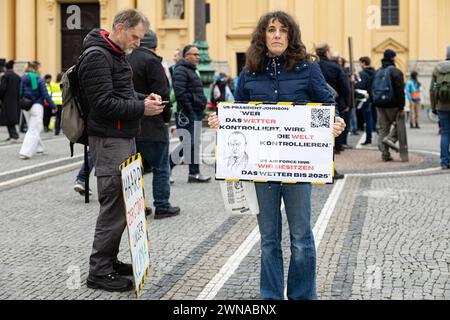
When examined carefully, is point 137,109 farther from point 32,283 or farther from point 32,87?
point 32,87

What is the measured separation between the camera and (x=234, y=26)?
3953 centimetres

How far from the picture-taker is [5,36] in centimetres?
4166

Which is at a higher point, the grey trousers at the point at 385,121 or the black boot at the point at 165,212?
the grey trousers at the point at 385,121

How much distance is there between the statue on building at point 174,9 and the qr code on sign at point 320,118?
35873 mm

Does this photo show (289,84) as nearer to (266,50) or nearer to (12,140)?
Result: (266,50)

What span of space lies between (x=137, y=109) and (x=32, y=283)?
4.92 feet

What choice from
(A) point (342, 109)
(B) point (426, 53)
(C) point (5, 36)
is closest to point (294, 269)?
(A) point (342, 109)

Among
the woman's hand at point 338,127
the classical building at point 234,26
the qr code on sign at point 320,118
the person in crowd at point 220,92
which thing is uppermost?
the classical building at point 234,26

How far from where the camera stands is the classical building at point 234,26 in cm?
3772

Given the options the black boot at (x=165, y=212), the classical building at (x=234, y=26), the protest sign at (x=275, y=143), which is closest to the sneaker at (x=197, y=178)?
the black boot at (x=165, y=212)

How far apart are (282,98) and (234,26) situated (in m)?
35.1

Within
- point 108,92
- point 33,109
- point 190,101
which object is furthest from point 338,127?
point 33,109

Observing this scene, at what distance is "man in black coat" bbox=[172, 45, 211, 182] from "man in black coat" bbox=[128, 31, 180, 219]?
217cm

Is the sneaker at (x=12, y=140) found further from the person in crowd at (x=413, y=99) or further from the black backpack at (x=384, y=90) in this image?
the person in crowd at (x=413, y=99)
